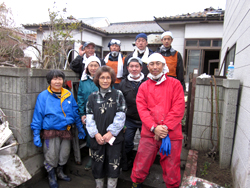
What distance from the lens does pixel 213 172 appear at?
2715mm

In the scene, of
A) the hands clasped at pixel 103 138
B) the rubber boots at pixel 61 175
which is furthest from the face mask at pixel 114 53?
the rubber boots at pixel 61 175

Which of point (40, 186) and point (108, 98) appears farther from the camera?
point (40, 186)

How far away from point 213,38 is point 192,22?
4.44 feet

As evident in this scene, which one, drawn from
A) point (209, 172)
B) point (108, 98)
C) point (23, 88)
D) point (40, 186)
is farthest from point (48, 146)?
point (209, 172)

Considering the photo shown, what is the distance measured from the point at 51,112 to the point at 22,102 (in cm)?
47

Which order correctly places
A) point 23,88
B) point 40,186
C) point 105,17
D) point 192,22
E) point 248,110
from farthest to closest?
point 105,17, point 192,22, point 40,186, point 23,88, point 248,110

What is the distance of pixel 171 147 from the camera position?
7.40 feet

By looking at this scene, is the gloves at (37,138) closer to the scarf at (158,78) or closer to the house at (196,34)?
the scarf at (158,78)

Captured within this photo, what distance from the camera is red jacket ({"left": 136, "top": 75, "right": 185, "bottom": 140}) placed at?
89.6 inches

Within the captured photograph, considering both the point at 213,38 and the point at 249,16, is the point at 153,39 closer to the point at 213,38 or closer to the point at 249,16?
the point at 213,38

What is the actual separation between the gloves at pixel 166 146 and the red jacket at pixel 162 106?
0.34ft

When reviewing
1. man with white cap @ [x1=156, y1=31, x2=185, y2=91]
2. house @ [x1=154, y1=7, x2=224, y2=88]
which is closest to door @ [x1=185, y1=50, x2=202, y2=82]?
house @ [x1=154, y1=7, x2=224, y2=88]

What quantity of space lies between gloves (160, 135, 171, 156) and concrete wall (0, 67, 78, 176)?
2.12 meters

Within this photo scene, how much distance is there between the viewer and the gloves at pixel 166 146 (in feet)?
7.12
